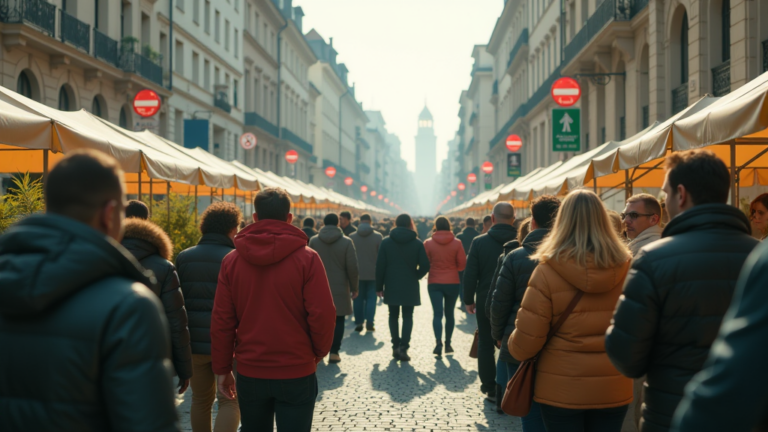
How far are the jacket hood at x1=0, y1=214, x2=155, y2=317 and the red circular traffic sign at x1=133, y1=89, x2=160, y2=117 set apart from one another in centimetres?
2309

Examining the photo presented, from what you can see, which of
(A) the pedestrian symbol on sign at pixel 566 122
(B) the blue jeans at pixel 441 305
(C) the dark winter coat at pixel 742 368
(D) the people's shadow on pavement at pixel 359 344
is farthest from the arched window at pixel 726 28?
(C) the dark winter coat at pixel 742 368

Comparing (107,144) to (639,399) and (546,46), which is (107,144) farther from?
(546,46)

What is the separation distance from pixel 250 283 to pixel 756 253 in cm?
328

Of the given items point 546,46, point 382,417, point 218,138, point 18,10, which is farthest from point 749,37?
point 218,138

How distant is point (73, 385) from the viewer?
1.98m

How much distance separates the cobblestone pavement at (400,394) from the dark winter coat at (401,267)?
2.81ft

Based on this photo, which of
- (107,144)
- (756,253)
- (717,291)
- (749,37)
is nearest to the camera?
(756,253)

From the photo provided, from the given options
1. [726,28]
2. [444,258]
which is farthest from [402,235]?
[726,28]

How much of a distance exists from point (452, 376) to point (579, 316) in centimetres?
551

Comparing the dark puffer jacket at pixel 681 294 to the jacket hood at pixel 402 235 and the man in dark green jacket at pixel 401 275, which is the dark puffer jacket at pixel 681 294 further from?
the jacket hood at pixel 402 235

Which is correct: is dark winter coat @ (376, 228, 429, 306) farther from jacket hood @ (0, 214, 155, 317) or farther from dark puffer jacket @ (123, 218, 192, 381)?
jacket hood @ (0, 214, 155, 317)

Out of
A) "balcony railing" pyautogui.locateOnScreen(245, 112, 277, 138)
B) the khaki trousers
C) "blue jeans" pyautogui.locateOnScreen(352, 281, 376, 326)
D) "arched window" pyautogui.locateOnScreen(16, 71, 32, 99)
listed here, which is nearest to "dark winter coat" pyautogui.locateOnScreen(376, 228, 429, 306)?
"blue jeans" pyautogui.locateOnScreen(352, 281, 376, 326)

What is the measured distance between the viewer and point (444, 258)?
36.7ft

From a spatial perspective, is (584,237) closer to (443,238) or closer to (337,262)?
(337,262)
